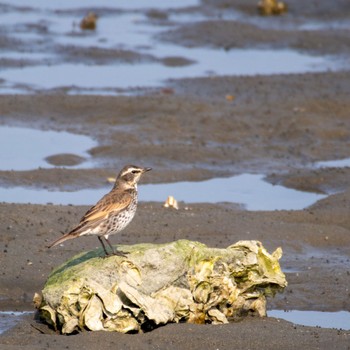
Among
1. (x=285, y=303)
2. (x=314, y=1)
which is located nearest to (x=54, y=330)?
(x=285, y=303)

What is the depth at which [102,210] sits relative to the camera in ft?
34.0

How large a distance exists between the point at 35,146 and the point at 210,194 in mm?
3666

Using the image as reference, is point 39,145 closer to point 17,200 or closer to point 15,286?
point 17,200

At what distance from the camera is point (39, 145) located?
62.5 feet

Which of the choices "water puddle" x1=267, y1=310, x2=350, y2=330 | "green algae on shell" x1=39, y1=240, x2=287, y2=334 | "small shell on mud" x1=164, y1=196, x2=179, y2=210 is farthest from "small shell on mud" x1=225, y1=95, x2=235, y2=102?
"green algae on shell" x1=39, y1=240, x2=287, y2=334

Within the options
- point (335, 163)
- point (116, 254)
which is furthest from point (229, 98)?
point (116, 254)

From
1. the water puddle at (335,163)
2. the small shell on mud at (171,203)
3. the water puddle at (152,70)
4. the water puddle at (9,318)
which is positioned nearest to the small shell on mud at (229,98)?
the water puddle at (152,70)

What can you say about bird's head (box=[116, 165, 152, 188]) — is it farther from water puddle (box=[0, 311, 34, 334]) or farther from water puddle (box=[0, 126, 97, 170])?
water puddle (box=[0, 126, 97, 170])

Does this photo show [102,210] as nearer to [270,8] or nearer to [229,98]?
[229,98]

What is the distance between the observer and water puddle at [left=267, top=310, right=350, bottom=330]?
11180 millimetres

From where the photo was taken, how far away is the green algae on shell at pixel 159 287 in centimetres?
990

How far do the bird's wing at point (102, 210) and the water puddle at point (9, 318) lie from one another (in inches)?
43.6

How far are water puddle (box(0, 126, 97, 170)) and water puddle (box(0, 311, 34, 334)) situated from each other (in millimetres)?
6737

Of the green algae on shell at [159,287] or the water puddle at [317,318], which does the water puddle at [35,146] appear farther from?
the green algae on shell at [159,287]
